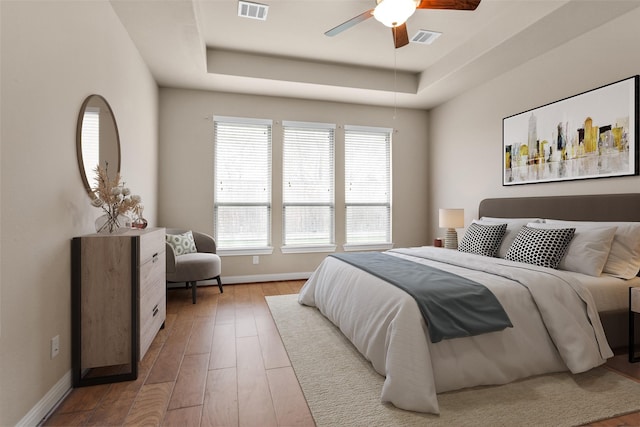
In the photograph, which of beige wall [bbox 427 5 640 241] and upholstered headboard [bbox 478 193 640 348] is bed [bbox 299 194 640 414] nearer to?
upholstered headboard [bbox 478 193 640 348]

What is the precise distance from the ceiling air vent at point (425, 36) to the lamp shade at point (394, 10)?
51.9 inches

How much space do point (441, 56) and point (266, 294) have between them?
12.4 feet

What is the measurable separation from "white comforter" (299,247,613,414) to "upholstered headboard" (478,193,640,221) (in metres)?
1.00

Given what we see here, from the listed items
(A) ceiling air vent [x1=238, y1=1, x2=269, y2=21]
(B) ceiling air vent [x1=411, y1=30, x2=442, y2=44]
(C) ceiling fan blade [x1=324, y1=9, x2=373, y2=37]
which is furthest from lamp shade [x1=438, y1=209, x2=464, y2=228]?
(A) ceiling air vent [x1=238, y1=1, x2=269, y2=21]

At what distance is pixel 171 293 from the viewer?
4.40m

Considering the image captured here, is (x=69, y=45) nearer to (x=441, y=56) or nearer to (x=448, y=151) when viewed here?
(x=441, y=56)

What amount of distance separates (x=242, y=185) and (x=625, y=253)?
4277 mm

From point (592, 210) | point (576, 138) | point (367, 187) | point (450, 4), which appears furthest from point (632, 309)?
point (367, 187)

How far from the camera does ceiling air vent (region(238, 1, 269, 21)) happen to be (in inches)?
123

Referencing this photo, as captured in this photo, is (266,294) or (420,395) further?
(266,294)

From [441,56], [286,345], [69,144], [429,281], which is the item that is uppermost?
[441,56]

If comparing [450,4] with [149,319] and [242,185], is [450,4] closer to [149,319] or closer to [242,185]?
[149,319]

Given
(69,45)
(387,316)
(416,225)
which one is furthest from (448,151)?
(69,45)

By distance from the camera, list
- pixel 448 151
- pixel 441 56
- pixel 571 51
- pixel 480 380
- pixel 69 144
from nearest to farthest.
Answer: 1. pixel 480 380
2. pixel 69 144
3. pixel 571 51
4. pixel 441 56
5. pixel 448 151
